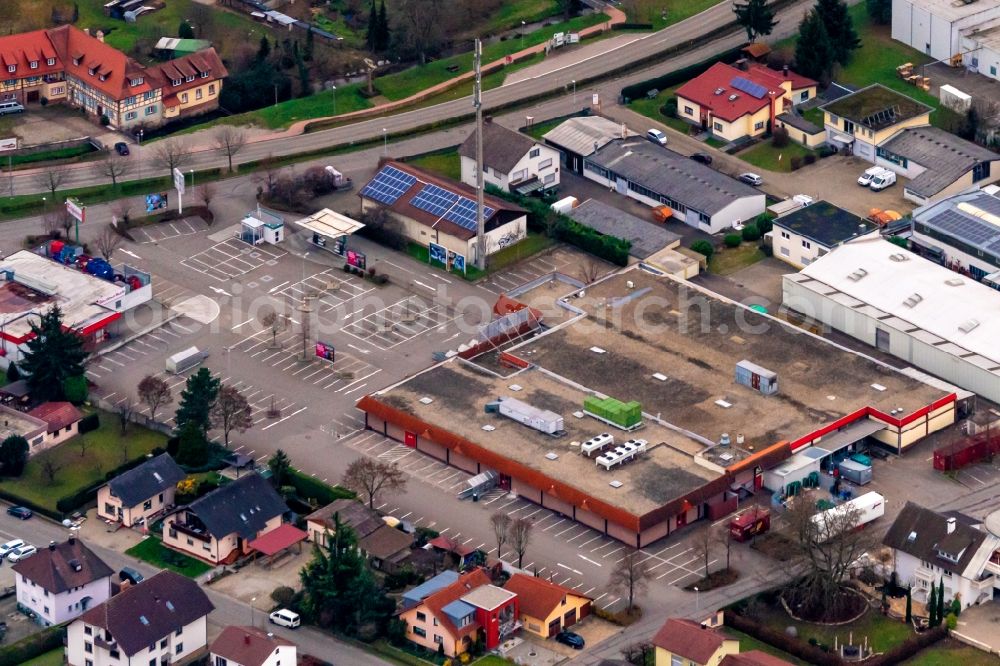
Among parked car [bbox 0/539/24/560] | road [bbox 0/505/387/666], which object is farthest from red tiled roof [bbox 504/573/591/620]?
parked car [bbox 0/539/24/560]

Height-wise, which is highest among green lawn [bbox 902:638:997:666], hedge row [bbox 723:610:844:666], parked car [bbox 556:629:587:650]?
parked car [bbox 556:629:587:650]

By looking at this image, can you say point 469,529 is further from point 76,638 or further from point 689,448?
point 76,638

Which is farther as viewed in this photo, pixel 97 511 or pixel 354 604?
pixel 97 511

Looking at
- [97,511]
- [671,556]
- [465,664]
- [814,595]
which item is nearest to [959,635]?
[814,595]

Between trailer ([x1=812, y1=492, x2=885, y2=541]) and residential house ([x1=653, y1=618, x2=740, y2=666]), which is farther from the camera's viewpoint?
trailer ([x1=812, y1=492, x2=885, y2=541])

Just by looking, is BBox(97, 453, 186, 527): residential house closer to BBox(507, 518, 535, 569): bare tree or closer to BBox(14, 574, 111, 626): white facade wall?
BBox(14, 574, 111, 626): white facade wall

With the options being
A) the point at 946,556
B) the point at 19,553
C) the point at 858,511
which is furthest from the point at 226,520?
the point at 946,556

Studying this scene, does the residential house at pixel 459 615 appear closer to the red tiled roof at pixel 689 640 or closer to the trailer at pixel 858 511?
the red tiled roof at pixel 689 640
